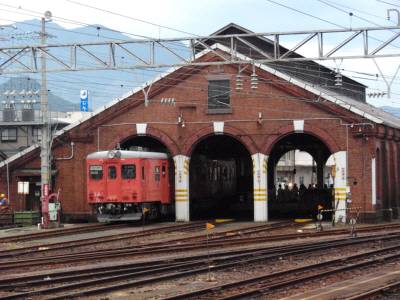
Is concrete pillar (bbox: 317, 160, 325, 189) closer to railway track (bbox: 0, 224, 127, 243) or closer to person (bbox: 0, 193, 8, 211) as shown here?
railway track (bbox: 0, 224, 127, 243)

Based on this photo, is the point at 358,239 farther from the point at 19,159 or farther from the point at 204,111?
the point at 19,159

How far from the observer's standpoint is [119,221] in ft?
128

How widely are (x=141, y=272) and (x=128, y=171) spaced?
18567mm

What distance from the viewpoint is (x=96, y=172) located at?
3638 cm

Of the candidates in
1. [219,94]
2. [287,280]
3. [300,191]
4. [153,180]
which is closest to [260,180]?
[219,94]

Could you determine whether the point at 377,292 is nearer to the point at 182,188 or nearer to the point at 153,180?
the point at 153,180

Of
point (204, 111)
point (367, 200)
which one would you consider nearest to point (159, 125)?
point (204, 111)

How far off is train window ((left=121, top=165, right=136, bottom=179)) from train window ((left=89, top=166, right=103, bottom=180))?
112 centimetres

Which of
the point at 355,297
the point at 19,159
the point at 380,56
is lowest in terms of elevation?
the point at 355,297

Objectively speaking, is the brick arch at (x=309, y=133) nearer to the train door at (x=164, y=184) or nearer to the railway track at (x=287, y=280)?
the train door at (x=164, y=184)

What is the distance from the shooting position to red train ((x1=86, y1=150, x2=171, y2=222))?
35.6 meters

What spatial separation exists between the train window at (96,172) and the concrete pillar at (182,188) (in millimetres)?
4447

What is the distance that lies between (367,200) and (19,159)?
59.1 ft

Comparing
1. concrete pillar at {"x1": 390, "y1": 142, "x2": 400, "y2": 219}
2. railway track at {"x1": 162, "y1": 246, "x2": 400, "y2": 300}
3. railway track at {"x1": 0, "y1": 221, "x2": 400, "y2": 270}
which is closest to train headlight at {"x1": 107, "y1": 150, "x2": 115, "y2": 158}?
railway track at {"x1": 0, "y1": 221, "x2": 400, "y2": 270}
